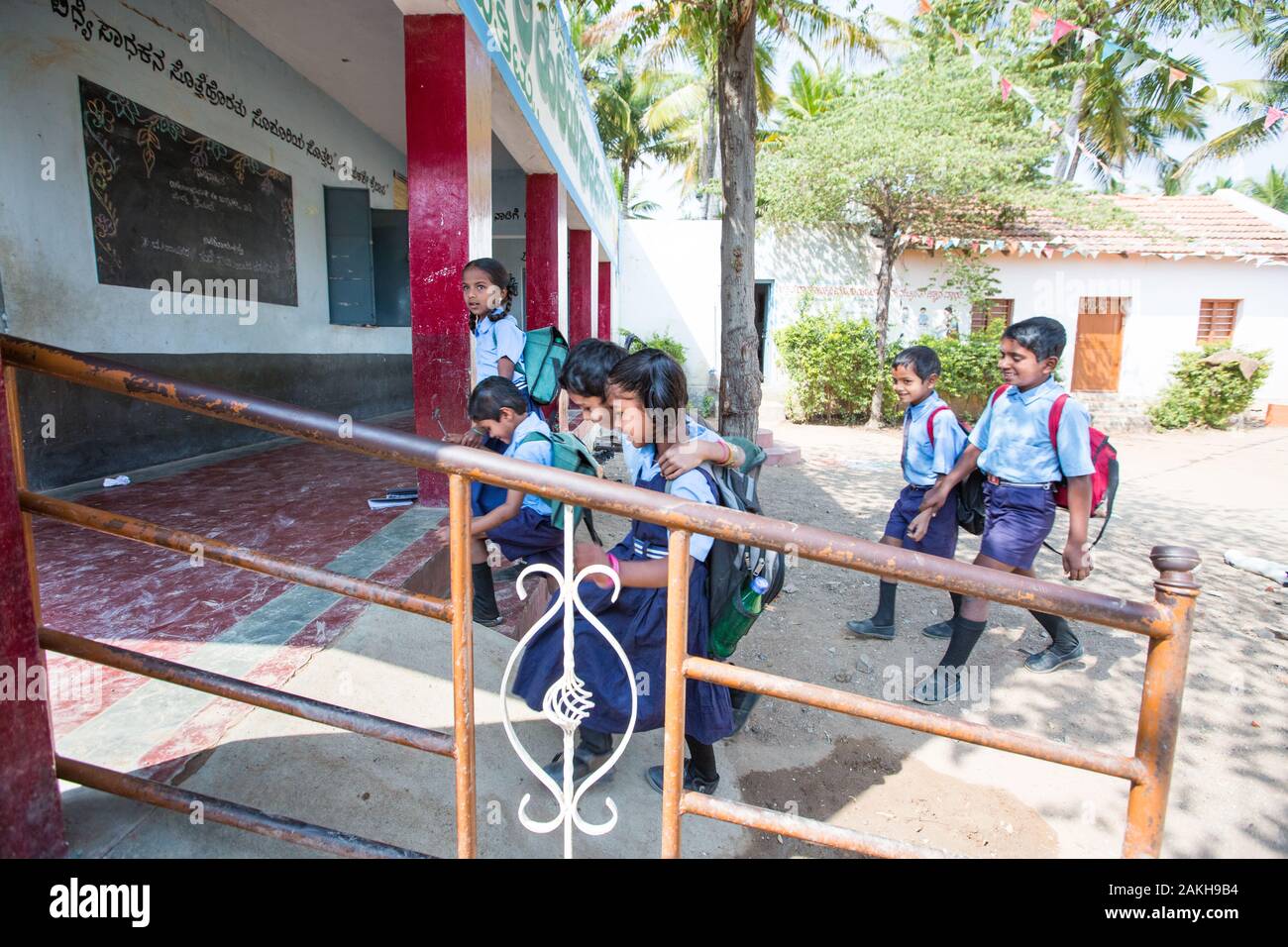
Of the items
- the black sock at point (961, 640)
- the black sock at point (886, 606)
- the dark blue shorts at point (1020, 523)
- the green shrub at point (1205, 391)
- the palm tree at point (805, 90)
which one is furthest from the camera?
the palm tree at point (805, 90)

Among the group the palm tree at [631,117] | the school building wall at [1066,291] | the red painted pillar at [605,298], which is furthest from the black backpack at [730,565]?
the palm tree at [631,117]

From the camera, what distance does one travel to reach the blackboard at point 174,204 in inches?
175

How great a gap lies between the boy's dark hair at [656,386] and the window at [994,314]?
42.2 feet

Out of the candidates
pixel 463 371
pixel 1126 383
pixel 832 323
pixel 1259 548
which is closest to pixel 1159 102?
pixel 1126 383

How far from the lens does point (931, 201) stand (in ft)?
37.6

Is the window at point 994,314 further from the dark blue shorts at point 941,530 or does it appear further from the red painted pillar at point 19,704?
the red painted pillar at point 19,704

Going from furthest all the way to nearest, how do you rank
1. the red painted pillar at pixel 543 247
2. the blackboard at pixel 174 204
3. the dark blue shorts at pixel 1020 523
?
the red painted pillar at pixel 543 247
the blackboard at pixel 174 204
the dark blue shorts at pixel 1020 523

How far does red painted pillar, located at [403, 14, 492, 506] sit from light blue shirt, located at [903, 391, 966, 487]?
2.37 meters

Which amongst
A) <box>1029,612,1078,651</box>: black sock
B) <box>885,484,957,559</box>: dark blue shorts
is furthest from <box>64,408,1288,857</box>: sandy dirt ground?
<box>885,484,957,559</box>: dark blue shorts

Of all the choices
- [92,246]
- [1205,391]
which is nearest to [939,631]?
[92,246]

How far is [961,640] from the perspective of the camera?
3318 millimetres

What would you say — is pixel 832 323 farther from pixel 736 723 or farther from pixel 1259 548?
pixel 736 723

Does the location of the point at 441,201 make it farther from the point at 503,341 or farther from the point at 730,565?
the point at 730,565

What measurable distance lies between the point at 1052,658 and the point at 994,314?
11.5 meters
